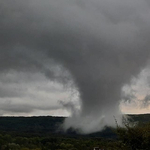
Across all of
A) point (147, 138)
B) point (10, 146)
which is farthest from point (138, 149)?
point (10, 146)

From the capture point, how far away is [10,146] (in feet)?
568

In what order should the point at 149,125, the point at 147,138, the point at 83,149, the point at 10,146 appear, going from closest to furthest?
the point at 147,138 < the point at 149,125 < the point at 10,146 < the point at 83,149

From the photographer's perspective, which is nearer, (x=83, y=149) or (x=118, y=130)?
(x=118, y=130)

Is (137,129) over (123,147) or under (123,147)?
over

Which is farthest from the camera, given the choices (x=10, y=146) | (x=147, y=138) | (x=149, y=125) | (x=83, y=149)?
(x=83, y=149)

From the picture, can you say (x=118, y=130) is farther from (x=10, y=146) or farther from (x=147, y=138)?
(x=10, y=146)

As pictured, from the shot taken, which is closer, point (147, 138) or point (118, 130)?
point (147, 138)

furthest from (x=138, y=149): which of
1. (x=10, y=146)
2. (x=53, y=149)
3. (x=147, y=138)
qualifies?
(x=53, y=149)

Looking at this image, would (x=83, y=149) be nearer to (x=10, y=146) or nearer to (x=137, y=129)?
(x=10, y=146)

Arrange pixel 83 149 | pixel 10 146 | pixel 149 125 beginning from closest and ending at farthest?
pixel 149 125 < pixel 10 146 < pixel 83 149

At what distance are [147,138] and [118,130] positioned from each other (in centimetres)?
477

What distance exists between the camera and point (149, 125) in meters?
40.0

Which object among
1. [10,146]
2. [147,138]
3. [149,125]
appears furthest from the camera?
[10,146]

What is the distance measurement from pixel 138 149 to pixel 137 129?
296 centimetres
